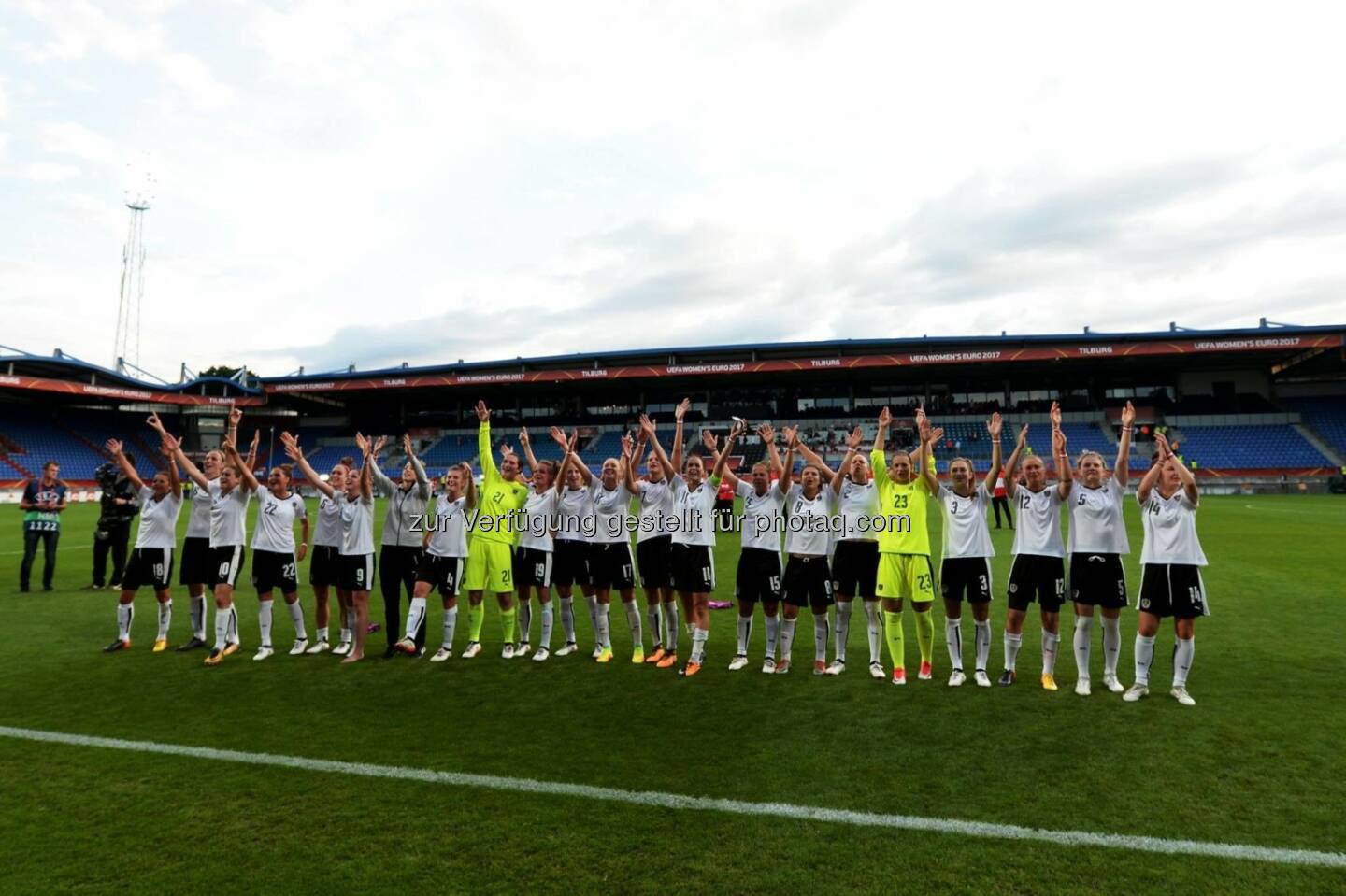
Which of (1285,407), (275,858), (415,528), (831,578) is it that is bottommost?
(275,858)

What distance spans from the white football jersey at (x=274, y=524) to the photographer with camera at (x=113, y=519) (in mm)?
4948

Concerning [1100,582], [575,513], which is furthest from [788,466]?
[1100,582]

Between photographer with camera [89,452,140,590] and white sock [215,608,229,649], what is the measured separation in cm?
493

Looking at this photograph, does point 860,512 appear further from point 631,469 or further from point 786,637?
point 631,469

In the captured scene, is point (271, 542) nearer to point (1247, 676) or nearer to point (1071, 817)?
point (1071, 817)

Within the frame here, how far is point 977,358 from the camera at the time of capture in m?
40.3

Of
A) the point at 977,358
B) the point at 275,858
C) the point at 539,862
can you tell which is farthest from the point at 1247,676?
the point at 977,358

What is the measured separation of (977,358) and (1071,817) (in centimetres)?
4017

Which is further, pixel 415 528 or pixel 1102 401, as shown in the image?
pixel 1102 401

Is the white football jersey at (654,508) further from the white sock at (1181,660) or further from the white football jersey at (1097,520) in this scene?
the white sock at (1181,660)

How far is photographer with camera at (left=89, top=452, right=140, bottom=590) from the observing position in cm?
1101

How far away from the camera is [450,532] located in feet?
23.9

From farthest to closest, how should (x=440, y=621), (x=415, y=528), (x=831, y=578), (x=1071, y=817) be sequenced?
(x=440, y=621) < (x=415, y=528) < (x=831, y=578) < (x=1071, y=817)

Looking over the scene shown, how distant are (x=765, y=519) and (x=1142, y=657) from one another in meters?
3.30
